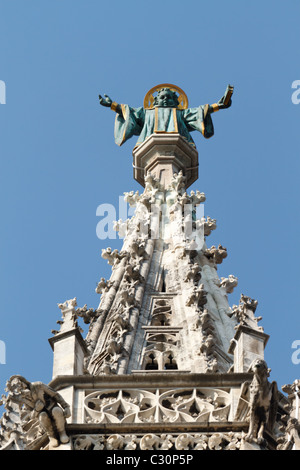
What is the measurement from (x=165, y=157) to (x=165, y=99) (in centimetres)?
309

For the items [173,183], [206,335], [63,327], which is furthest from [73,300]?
[173,183]

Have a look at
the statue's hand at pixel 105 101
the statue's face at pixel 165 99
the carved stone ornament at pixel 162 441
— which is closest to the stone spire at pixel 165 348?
the carved stone ornament at pixel 162 441

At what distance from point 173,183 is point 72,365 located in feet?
Answer: 48.6

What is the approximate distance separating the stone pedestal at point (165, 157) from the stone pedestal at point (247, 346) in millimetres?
15509

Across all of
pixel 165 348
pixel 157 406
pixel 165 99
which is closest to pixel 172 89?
pixel 165 99

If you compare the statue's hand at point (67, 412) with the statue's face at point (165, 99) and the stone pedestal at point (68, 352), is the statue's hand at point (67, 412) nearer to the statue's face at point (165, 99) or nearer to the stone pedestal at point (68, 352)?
the stone pedestal at point (68, 352)

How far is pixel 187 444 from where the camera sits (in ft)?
80.5

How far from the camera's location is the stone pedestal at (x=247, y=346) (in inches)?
1078

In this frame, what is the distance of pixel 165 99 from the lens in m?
46.1

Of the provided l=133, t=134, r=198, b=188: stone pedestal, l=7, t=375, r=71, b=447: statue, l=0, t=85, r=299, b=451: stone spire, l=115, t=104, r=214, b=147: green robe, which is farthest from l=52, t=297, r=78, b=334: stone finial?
l=115, t=104, r=214, b=147: green robe

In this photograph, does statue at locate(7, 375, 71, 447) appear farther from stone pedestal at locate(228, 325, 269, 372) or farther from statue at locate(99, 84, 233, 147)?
statue at locate(99, 84, 233, 147)

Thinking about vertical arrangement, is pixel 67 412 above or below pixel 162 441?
above

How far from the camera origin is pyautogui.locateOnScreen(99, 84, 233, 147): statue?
4497cm

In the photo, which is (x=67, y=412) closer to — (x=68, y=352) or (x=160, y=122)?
(x=68, y=352)
